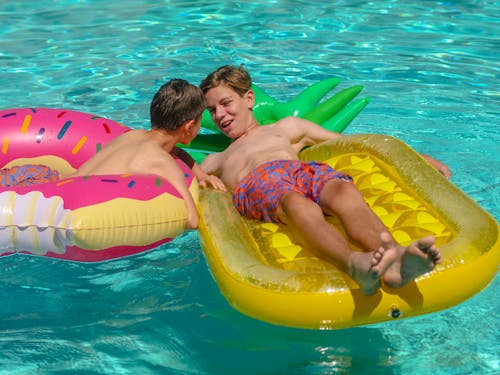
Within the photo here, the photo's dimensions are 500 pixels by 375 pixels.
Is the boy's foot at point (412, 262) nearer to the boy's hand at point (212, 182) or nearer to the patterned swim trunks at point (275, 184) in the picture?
the patterned swim trunks at point (275, 184)

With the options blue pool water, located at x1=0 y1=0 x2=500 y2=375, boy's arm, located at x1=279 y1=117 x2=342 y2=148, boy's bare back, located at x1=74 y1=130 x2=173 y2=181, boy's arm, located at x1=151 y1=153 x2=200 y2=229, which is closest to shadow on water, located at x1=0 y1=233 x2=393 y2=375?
blue pool water, located at x1=0 y1=0 x2=500 y2=375

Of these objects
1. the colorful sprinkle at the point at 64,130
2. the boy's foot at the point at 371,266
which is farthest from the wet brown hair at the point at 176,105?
the boy's foot at the point at 371,266

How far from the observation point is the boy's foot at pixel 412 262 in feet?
9.37

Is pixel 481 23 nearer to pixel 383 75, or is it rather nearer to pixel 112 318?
pixel 383 75

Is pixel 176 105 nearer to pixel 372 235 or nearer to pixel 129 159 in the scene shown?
pixel 129 159

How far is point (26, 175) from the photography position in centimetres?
412

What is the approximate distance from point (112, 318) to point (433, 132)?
2878 millimetres

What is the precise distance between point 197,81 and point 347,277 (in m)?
3.77

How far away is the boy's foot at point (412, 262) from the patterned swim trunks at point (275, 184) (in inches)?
35.1

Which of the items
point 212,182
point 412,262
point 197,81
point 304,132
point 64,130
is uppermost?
point 412,262

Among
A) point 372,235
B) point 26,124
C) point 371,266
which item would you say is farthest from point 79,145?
point 371,266

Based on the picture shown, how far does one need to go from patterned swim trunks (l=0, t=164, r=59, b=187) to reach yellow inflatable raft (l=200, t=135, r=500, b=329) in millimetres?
793

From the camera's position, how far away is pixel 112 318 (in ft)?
12.0

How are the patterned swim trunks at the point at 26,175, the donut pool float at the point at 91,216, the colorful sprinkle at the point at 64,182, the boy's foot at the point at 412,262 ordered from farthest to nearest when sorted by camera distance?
the patterned swim trunks at the point at 26,175
the colorful sprinkle at the point at 64,182
the donut pool float at the point at 91,216
the boy's foot at the point at 412,262
